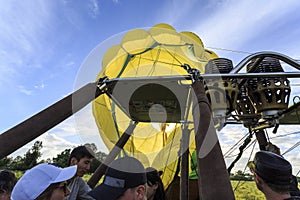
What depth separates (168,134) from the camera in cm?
280

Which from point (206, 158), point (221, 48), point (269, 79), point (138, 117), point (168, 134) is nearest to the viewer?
point (206, 158)

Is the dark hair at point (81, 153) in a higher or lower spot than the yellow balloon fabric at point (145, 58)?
lower

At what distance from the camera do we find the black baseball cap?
928 mm

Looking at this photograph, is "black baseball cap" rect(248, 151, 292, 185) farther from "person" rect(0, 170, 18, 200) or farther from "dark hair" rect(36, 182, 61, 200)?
"person" rect(0, 170, 18, 200)

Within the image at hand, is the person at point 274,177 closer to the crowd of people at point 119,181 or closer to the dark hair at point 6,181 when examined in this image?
the crowd of people at point 119,181

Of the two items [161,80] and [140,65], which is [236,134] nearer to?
[140,65]

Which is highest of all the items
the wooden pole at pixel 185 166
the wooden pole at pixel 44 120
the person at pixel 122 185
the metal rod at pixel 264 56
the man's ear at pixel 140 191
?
the metal rod at pixel 264 56

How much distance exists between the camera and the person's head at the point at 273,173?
0.92 m

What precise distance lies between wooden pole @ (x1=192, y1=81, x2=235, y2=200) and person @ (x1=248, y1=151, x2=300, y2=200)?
324 mm

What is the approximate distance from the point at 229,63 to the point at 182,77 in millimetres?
278

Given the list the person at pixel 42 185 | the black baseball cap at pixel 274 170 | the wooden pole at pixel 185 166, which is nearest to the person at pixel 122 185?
the person at pixel 42 185

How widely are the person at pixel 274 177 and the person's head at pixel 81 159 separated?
92cm

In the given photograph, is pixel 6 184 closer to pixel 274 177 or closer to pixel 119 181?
pixel 119 181

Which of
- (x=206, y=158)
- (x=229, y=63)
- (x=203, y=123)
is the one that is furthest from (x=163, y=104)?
(x=206, y=158)
